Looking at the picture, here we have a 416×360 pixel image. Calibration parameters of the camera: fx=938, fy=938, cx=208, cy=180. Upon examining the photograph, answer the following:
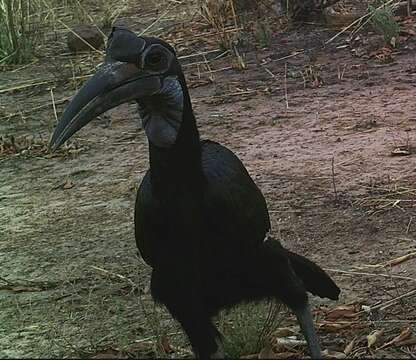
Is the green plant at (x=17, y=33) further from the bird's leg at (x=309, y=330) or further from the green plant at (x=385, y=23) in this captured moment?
the bird's leg at (x=309, y=330)

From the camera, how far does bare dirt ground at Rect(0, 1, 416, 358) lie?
347 cm

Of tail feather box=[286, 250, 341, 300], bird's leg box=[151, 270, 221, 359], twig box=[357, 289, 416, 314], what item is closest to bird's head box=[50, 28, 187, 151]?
bird's leg box=[151, 270, 221, 359]

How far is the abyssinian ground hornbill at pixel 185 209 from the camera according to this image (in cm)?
271

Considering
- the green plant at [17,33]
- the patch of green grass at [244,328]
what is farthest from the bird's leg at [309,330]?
the green plant at [17,33]

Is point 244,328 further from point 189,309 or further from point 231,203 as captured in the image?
point 231,203

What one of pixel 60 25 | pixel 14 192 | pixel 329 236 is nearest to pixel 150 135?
pixel 329 236

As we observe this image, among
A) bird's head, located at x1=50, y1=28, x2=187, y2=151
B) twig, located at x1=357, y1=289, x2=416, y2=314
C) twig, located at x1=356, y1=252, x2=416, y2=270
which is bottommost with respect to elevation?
twig, located at x1=356, y1=252, x2=416, y2=270

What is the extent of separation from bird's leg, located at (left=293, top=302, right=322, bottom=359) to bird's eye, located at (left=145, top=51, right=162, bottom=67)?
3.22 feet

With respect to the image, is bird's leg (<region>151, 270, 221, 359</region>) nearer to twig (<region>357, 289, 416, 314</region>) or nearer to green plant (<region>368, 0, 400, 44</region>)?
twig (<region>357, 289, 416, 314</region>)

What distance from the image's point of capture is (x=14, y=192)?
17.4 feet

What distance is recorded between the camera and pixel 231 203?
2926mm

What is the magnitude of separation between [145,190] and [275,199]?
176 centimetres

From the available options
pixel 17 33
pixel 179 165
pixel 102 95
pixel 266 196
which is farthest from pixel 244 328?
pixel 17 33

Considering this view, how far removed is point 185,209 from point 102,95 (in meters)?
0.42
